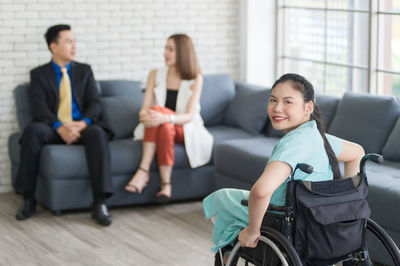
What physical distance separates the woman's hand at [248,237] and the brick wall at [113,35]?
11.5 ft

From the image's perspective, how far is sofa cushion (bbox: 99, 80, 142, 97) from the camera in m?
5.62

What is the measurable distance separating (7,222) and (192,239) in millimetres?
1382

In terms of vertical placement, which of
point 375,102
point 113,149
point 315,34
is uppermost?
point 315,34

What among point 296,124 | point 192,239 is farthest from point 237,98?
point 296,124

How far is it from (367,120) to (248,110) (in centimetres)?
128

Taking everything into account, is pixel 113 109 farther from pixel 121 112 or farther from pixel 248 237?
pixel 248 237

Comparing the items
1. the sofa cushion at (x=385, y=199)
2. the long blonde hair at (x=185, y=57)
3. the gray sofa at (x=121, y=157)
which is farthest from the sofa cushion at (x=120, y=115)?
the sofa cushion at (x=385, y=199)

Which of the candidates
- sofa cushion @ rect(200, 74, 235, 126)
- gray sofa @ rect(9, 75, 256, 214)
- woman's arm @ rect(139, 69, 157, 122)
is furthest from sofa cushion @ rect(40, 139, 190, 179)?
sofa cushion @ rect(200, 74, 235, 126)

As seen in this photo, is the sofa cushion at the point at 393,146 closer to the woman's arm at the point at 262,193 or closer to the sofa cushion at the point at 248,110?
the sofa cushion at the point at 248,110

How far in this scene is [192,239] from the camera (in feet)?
14.1

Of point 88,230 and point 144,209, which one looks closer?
point 88,230

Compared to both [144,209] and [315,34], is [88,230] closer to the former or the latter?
[144,209]

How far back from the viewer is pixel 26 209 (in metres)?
4.85

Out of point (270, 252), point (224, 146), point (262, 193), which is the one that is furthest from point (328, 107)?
point (262, 193)
